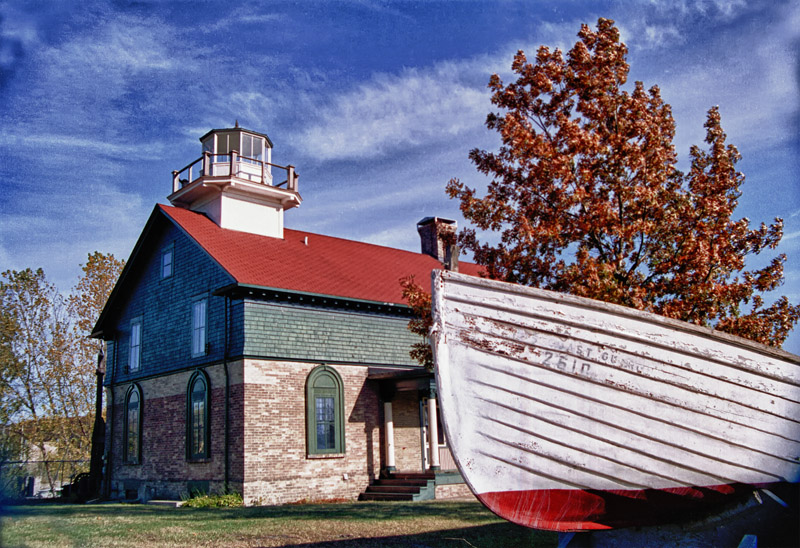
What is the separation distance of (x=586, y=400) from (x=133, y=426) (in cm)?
1931

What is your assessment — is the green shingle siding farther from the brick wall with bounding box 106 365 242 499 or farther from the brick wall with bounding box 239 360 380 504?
the brick wall with bounding box 106 365 242 499

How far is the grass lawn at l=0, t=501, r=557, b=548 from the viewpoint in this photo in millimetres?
8797

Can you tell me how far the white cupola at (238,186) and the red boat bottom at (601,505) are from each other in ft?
55.7

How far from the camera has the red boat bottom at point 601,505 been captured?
4777 mm

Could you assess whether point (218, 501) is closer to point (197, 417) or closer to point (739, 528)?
point (197, 417)

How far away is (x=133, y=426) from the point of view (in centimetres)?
2097

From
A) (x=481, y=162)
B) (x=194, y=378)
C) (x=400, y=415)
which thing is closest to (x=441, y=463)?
(x=400, y=415)

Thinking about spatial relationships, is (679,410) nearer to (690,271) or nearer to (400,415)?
(690,271)

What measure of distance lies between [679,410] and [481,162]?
264 inches

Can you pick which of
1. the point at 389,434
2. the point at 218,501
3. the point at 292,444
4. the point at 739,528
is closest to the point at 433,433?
the point at 389,434

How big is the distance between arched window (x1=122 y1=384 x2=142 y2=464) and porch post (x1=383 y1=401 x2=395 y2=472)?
772cm

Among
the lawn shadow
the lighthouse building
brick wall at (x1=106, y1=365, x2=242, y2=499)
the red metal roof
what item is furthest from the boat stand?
the red metal roof

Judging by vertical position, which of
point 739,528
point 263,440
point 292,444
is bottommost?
point 739,528

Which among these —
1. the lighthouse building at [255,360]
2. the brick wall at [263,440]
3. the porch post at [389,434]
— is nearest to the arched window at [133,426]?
the lighthouse building at [255,360]
